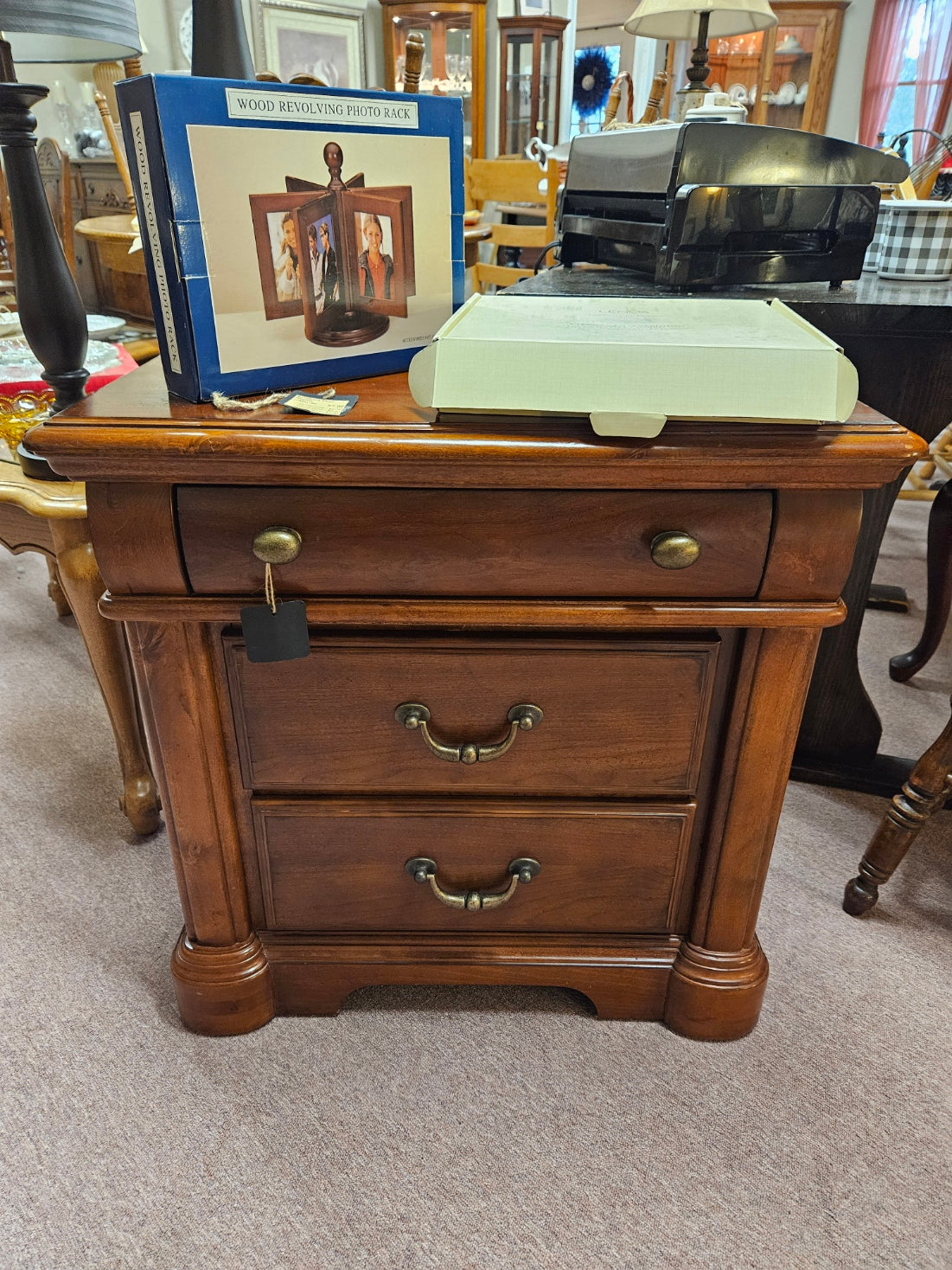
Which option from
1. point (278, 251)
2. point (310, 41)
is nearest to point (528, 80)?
point (310, 41)

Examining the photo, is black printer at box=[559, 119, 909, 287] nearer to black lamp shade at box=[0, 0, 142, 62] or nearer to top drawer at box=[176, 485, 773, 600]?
top drawer at box=[176, 485, 773, 600]

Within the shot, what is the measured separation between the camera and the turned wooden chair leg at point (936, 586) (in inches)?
56.6

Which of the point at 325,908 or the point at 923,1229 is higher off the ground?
the point at 325,908

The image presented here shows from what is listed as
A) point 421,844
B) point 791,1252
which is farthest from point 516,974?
point 791,1252

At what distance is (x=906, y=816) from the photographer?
1.09 metres

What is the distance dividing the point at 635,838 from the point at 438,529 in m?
0.40

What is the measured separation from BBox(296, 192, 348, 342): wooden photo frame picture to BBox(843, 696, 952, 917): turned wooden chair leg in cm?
89

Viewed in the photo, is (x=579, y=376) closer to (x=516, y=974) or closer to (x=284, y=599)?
(x=284, y=599)

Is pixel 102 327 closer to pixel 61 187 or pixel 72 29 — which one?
pixel 72 29

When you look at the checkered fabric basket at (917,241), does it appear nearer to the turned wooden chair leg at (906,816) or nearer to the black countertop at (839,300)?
the black countertop at (839,300)

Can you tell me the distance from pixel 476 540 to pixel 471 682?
152mm

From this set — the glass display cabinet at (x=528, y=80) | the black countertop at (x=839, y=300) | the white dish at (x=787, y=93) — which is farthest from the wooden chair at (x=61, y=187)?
the white dish at (x=787, y=93)

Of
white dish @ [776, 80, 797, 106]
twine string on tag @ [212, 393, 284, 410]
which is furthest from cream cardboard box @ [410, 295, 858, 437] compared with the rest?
white dish @ [776, 80, 797, 106]

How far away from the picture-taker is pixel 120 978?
1.04m
